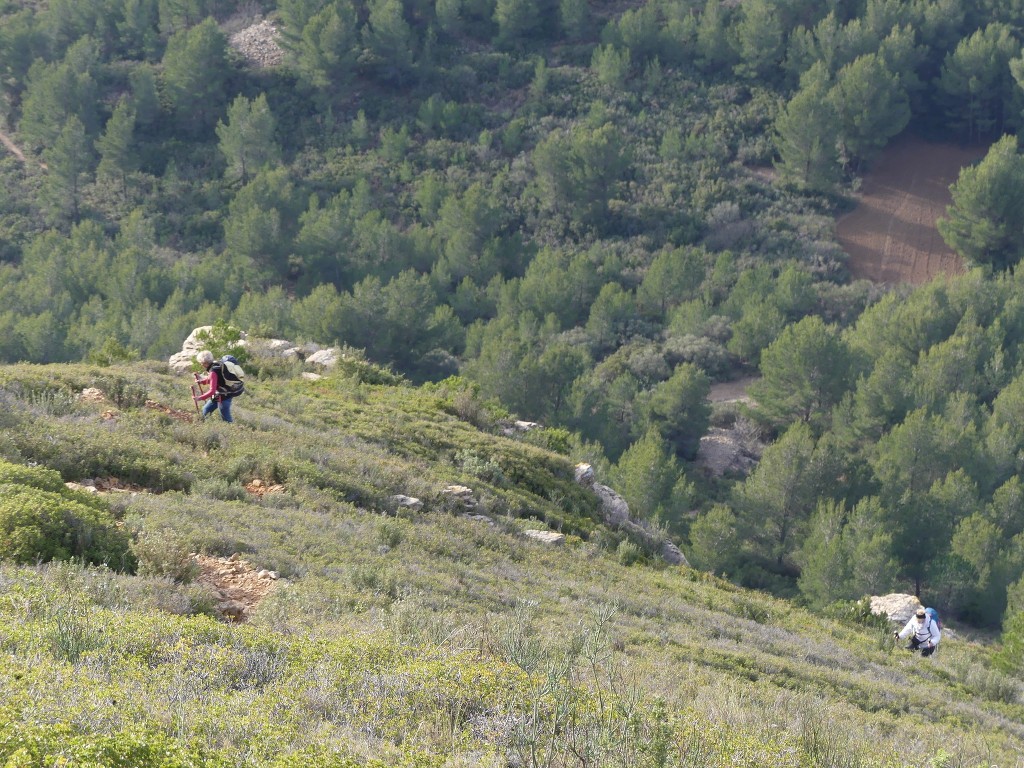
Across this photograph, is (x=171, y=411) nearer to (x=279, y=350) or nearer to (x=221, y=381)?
(x=221, y=381)

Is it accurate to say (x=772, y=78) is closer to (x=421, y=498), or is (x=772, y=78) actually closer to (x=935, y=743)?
(x=421, y=498)

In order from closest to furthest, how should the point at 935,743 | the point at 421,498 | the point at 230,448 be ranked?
the point at 935,743 → the point at 230,448 → the point at 421,498

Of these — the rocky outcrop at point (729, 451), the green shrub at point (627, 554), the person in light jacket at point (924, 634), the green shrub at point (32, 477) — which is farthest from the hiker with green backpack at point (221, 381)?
the rocky outcrop at point (729, 451)

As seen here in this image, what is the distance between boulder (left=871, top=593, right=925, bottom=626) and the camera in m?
17.8

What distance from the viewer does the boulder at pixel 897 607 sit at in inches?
701

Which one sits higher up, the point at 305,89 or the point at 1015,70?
the point at 1015,70

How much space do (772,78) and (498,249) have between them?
19090mm

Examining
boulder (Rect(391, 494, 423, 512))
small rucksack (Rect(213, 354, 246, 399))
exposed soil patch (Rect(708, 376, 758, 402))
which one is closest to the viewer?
boulder (Rect(391, 494, 423, 512))

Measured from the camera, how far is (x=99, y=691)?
4.36 metres

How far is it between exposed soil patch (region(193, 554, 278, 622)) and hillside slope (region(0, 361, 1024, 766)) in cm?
12

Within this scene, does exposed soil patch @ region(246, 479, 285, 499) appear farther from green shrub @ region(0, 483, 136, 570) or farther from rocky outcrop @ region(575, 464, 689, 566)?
rocky outcrop @ region(575, 464, 689, 566)

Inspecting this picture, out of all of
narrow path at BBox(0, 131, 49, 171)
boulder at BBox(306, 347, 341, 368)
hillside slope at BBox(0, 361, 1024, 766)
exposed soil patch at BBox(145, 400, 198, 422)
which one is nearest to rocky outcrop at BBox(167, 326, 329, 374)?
boulder at BBox(306, 347, 341, 368)

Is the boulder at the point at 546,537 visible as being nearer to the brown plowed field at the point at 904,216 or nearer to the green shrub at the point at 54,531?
the green shrub at the point at 54,531

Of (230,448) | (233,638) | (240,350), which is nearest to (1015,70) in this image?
(240,350)
